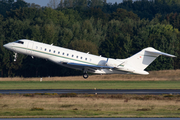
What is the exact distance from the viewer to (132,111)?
21016mm

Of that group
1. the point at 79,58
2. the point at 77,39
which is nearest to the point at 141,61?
the point at 79,58

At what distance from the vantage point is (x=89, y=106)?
2328cm

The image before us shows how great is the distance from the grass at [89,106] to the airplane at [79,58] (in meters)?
13.5

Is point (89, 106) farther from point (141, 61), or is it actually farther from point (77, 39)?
point (77, 39)

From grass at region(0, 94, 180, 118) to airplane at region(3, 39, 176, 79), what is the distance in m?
13.5

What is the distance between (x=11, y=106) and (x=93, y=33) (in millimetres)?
61648

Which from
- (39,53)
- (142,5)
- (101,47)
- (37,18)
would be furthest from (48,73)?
(142,5)

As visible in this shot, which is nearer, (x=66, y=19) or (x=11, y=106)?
(x=11, y=106)

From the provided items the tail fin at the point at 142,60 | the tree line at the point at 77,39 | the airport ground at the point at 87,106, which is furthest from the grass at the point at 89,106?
the tree line at the point at 77,39

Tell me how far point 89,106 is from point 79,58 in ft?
62.4

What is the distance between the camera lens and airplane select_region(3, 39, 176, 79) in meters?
40.9

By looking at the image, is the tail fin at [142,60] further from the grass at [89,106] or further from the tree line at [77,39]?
the tree line at [77,39]

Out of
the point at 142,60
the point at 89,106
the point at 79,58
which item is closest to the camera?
the point at 89,106

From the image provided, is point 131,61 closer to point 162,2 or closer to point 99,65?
point 99,65
